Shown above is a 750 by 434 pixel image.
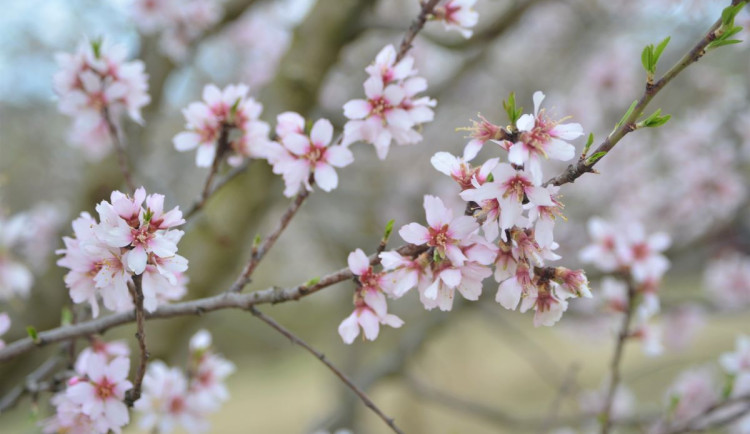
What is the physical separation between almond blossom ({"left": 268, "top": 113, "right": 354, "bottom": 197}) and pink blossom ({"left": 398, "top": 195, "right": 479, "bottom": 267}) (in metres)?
0.23

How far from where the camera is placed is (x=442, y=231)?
79cm

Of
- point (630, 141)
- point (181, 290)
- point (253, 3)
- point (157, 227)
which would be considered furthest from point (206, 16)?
point (630, 141)

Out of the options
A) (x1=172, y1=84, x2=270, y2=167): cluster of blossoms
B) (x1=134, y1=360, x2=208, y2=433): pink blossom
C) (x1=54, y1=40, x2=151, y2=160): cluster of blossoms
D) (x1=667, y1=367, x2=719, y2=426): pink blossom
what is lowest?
(x1=134, y1=360, x2=208, y2=433): pink blossom

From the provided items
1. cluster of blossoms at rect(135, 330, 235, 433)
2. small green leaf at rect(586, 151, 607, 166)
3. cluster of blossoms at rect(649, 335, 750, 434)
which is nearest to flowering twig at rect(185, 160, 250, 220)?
cluster of blossoms at rect(135, 330, 235, 433)

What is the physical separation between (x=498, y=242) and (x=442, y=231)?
0.08m

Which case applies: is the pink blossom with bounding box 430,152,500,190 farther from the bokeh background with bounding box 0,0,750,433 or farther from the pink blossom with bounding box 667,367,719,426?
the pink blossom with bounding box 667,367,719,426

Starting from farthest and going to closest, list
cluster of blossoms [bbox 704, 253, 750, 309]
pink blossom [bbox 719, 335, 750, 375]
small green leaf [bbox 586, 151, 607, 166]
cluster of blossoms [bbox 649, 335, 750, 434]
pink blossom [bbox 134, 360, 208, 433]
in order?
1. cluster of blossoms [bbox 704, 253, 750, 309]
2. pink blossom [bbox 719, 335, 750, 375]
3. cluster of blossoms [bbox 649, 335, 750, 434]
4. pink blossom [bbox 134, 360, 208, 433]
5. small green leaf [bbox 586, 151, 607, 166]

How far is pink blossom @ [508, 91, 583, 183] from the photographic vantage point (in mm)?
719

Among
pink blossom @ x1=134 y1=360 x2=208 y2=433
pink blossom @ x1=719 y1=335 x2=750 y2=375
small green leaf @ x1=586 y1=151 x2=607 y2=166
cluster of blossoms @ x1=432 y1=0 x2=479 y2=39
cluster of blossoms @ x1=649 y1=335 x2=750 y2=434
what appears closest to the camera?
small green leaf @ x1=586 y1=151 x2=607 y2=166

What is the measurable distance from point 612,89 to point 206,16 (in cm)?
248

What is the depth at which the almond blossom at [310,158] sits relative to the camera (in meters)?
0.97

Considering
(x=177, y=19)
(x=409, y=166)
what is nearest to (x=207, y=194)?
(x=177, y=19)

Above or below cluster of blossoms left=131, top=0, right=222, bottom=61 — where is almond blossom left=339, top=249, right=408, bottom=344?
below

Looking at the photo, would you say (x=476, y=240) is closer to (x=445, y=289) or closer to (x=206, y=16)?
(x=445, y=289)
